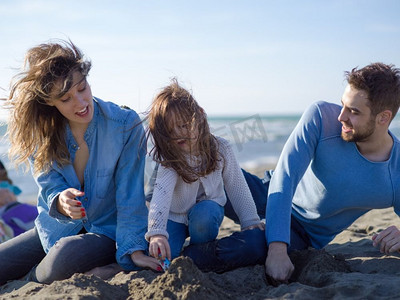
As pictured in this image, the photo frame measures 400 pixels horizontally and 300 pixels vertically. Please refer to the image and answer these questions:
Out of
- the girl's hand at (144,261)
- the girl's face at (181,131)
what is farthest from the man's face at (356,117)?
the girl's hand at (144,261)

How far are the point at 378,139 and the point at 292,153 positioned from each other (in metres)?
0.56

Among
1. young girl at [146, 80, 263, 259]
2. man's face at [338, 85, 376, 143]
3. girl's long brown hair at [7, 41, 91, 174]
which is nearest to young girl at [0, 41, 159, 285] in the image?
girl's long brown hair at [7, 41, 91, 174]

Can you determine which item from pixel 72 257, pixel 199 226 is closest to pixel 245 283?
pixel 199 226

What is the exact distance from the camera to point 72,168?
10.5 ft

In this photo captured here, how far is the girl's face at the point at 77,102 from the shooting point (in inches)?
114

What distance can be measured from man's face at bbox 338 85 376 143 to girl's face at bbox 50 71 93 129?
155 cm

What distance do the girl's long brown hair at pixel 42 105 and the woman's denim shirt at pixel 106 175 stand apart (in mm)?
87

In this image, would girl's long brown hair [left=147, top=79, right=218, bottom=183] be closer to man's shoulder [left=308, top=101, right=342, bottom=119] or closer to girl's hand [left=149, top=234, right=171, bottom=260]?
girl's hand [left=149, top=234, right=171, bottom=260]

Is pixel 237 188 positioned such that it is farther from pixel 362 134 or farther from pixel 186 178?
pixel 362 134

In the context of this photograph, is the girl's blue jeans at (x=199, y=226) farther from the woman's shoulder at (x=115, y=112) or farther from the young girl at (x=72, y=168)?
the woman's shoulder at (x=115, y=112)

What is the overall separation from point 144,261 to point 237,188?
0.79 meters

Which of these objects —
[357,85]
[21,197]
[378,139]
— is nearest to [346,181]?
[378,139]

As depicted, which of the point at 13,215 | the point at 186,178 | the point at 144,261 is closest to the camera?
the point at 144,261

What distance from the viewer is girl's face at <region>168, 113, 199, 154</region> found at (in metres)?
2.99
